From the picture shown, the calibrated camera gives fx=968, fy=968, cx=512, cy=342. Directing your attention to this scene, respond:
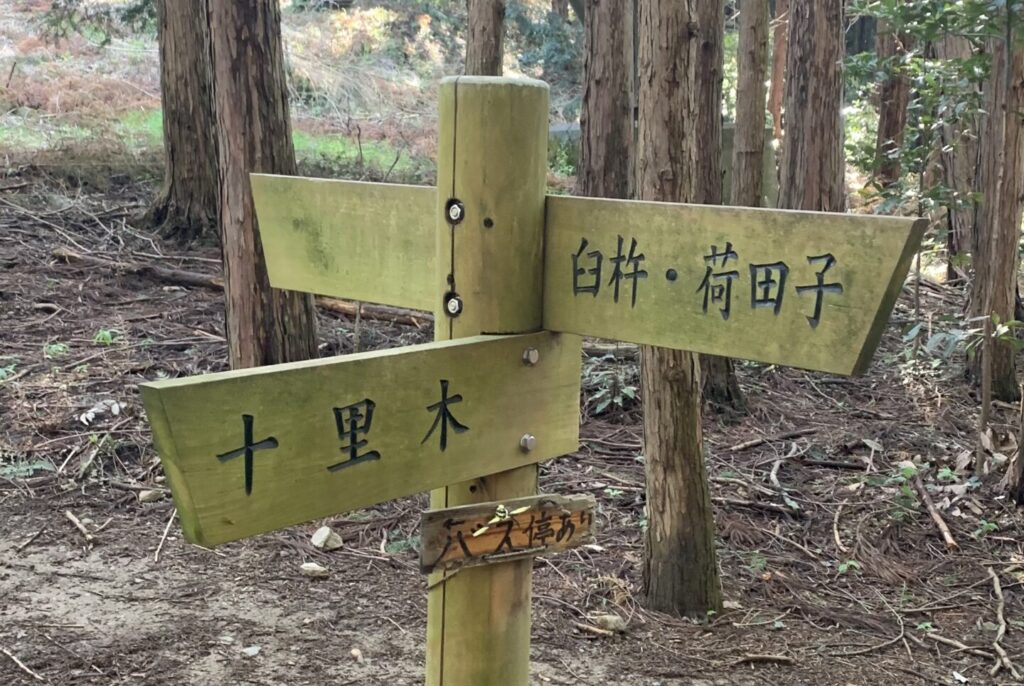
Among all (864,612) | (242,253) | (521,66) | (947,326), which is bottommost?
(864,612)

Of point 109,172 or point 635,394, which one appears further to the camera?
point 109,172

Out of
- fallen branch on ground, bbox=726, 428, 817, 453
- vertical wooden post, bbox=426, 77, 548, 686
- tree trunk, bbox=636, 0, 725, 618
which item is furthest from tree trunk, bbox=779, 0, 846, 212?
vertical wooden post, bbox=426, 77, 548, 686

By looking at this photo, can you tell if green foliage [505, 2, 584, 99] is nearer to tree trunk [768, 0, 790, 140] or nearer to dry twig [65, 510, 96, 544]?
tree trunk [768, 0, 790, 140]

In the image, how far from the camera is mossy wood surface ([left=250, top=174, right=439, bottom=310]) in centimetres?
210

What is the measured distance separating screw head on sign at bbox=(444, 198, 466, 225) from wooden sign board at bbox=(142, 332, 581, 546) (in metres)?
0.24

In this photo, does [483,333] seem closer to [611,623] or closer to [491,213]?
[491,213]

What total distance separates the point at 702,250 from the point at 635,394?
16.6 feet

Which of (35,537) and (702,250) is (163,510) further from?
(702,250)

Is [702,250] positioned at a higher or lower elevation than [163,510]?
higher

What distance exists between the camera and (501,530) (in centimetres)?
199

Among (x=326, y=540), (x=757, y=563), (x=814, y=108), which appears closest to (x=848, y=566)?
(x=757, y=563)

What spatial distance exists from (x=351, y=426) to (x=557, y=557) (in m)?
3.33

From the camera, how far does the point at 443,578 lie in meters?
2.04

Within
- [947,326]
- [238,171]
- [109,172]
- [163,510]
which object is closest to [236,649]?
[163,510]
